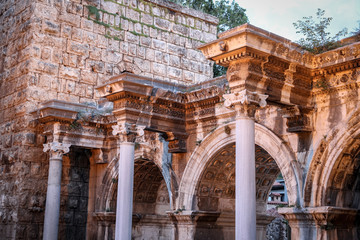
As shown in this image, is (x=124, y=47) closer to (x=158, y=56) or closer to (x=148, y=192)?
(x=158, y=56)

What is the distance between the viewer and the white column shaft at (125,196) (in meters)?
10.9

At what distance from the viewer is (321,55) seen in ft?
31.3

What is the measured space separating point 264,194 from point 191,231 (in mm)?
2790

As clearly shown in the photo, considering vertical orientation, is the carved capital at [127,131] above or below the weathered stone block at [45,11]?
below

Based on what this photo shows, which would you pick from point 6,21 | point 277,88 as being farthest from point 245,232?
point 6,21

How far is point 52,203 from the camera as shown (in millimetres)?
13492

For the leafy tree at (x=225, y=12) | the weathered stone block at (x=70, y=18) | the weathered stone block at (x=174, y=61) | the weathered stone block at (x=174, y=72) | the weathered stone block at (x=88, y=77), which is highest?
the leafy tree at (x=225, y=12)

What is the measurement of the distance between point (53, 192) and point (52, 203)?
0.28 m

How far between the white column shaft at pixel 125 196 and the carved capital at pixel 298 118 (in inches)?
134

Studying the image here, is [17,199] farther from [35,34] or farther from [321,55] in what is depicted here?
[321,55]

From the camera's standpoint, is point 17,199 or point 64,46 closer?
point 17,199

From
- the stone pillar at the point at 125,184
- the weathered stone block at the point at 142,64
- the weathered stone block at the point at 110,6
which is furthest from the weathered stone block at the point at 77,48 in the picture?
the stone pillar at the point at 125,184

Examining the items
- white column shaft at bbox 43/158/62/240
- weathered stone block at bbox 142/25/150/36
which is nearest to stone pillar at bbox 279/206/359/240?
white column shaft at bbox 43/158/62/240

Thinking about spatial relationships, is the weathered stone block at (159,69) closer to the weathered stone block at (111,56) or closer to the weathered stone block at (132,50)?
the weathered stone block at (132,50)
